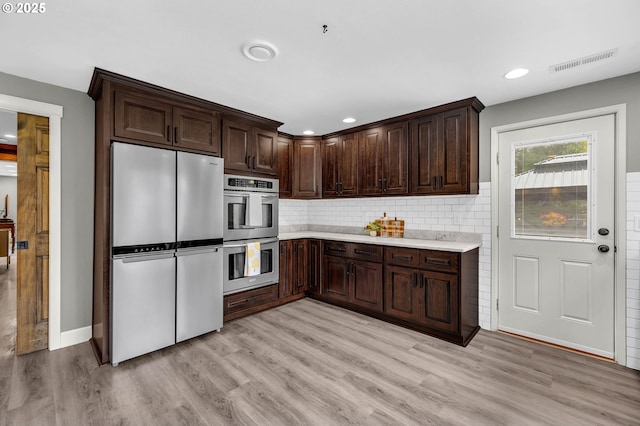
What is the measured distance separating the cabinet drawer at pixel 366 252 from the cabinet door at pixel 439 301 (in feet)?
1.82

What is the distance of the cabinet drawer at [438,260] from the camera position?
284 centimetres

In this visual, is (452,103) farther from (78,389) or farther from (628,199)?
(78,389)

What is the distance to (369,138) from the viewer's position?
3.89m

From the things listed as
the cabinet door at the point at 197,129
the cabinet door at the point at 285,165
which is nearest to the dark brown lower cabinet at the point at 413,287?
the cabinet door at the point at 285,165

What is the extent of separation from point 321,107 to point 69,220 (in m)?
2.78

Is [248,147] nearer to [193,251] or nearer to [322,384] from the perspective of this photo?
[193,251]

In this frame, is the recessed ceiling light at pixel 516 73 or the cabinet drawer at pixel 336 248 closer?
the recessed ceiling light at pixel 516 73

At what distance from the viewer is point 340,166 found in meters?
4.25

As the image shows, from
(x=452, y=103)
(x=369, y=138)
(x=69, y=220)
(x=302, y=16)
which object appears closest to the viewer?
(x=302, y=16)

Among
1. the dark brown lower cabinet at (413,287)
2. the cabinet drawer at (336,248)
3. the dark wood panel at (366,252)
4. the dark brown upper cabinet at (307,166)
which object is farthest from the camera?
the dark brown upper cabinet at (307,166)

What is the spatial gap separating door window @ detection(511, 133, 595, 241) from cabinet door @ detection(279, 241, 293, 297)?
8.79 feet

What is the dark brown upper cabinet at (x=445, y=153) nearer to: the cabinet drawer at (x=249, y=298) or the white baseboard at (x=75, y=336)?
the cabinet drawer at (x=249, y=298)

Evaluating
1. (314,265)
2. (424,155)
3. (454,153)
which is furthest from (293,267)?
(454,153)

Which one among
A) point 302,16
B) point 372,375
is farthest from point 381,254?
point 302,16
